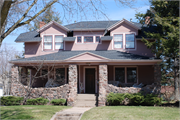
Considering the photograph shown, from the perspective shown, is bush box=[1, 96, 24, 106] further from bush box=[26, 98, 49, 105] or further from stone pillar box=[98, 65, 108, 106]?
stone pillar box=[98, 65, 108, 106]

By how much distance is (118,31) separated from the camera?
59.5 feet

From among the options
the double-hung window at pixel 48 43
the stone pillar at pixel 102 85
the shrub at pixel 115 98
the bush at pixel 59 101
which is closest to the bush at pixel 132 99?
the shrub at pixel 115 98

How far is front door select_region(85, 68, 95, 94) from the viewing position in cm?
1753

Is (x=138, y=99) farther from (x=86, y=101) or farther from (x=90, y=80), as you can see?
(x=90, y=80)

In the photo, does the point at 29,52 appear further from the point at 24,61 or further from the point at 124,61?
the point at 124,61

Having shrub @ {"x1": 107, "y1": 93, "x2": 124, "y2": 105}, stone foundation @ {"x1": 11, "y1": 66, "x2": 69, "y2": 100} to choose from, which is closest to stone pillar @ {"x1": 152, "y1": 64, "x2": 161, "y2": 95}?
shrub @ {"x1": 107, "y1": 93, "x2": 124, "y2": 105}

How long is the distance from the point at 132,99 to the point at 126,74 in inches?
155

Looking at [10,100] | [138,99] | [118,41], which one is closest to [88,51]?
[118,41]

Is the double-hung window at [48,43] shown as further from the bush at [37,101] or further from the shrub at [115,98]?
the shrub at [115,98]

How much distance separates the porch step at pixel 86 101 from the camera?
1428 cm

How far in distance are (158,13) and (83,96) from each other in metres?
8.52

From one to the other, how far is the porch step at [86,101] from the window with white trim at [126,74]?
11.4 ft

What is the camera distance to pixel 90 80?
58.1ft

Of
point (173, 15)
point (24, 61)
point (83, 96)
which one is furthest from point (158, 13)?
point (24, 61)
